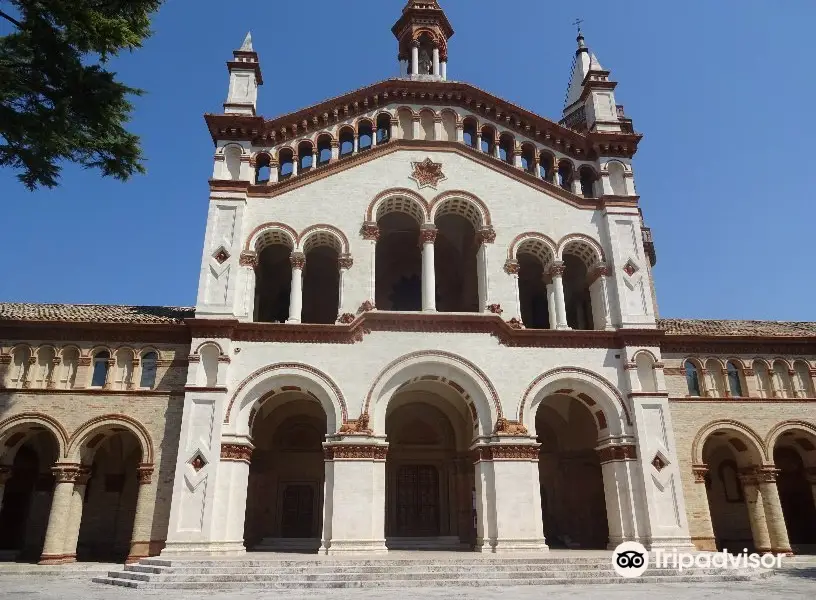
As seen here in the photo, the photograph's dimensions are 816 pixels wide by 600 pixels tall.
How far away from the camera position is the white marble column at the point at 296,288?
2109cm

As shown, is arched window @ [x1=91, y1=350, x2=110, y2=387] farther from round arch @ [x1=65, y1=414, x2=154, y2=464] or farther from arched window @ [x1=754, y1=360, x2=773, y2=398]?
arched window @ [x1=754, y1=360, x2=773, y2=398]

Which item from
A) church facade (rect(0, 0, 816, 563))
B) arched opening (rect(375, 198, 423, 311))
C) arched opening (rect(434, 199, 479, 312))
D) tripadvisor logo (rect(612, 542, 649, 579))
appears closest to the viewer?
tripadvisor logo (rect(612, 542, 649, 579))

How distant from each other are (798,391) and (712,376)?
10.9 feet

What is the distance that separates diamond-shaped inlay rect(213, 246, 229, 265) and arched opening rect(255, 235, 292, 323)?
3.05m

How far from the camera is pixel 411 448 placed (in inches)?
947

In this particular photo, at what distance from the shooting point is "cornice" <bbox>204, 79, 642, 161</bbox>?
24.0m

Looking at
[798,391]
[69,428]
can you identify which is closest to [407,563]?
[69,428]

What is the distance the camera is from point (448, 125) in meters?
24.9

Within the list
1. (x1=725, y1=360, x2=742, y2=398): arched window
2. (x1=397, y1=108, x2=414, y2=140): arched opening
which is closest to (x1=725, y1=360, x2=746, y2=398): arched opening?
(x1=725, y1=360, x2=742, y2=398): arched window

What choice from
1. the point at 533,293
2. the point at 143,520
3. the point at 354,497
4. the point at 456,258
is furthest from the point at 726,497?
the point at 143,520

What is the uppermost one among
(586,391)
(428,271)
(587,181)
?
(587,181)

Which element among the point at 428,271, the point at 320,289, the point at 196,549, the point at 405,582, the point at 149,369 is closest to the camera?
the point at 405,582

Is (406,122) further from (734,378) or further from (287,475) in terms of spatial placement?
(734,378)

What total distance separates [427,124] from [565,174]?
613cm
